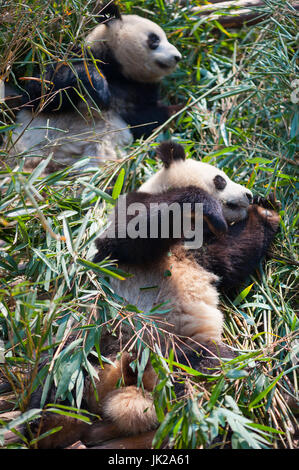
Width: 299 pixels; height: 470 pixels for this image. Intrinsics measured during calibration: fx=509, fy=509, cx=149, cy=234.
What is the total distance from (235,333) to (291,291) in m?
0.45

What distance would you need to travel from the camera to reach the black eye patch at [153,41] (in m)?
4.28

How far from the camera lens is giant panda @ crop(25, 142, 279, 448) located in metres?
2.52

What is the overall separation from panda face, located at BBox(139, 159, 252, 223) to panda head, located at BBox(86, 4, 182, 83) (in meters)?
1.49

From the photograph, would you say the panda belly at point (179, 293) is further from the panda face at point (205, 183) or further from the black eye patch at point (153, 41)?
the black eye patch at point (153, 41)

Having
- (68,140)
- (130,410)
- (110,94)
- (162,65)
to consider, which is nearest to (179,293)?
(130,410)

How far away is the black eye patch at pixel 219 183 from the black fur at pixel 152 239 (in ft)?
0.81

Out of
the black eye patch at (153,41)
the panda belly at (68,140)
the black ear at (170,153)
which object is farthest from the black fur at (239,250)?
the black eye patch at (153,41)

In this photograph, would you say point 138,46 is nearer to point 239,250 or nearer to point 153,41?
point 153,41

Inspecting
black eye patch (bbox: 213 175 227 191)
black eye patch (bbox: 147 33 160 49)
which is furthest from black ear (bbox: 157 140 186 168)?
black eye patch (bbox: 147 33 160 49)

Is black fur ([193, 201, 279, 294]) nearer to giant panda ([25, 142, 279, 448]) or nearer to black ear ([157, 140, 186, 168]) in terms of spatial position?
giant panda ([25, 142, 279, 448])

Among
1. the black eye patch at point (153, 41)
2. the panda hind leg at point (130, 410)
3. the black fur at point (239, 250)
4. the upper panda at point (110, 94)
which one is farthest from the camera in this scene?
the black eye patch at point (153, 41)

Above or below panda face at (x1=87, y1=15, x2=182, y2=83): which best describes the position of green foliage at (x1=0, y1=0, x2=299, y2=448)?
below

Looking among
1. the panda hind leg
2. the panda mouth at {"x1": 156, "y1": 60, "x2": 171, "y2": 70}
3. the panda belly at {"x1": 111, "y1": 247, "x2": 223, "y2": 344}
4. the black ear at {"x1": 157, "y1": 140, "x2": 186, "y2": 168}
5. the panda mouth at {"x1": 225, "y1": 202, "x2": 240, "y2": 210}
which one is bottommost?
the panda hind leg

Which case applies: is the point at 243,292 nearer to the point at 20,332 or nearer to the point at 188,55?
the point at 20,332
